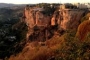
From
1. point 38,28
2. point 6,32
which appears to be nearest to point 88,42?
point 38,28

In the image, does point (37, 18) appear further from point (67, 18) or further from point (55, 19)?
point (67, 18)

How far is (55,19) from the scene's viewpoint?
31188mm

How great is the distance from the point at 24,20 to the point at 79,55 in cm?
3159

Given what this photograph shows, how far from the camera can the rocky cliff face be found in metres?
27.4

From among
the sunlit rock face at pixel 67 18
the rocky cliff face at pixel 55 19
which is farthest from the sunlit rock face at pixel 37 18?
the sunlit rock face at pixel 67 18

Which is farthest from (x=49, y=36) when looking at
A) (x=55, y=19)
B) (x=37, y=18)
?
(x=37, y=18)

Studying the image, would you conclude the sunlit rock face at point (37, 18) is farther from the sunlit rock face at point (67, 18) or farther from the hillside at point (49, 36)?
the sunlit rock face at point (67, 18)

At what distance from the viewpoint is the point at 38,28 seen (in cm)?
3044

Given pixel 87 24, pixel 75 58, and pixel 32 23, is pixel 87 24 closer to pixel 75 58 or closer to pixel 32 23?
pixel 75 58

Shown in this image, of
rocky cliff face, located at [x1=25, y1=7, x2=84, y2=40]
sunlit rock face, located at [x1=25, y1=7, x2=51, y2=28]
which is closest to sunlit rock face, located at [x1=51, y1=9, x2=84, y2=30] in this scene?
rocky cliff face, located at [x1=25, y1=7, x2=84, y2=40]

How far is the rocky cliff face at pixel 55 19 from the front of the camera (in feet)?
89.8

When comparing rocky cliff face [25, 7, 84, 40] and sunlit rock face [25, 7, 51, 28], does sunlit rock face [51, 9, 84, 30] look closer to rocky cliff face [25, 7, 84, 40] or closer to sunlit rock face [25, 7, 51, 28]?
rocky cliff face [25, 7, 84, 40]

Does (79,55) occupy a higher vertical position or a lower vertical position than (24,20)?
higher

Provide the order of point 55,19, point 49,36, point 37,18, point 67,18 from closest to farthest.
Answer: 1. point 49,36
2. point 67,18
3. point 55,19
4. point 37,18
